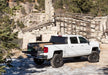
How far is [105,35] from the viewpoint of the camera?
24.6m

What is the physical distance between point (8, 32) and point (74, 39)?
6.58 m

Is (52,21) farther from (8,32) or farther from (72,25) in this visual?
(8,32)

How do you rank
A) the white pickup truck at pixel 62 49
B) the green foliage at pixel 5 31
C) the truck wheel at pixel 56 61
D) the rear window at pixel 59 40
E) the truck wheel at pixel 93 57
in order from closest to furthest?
the green foliage at pixel 5 31 < the white pickup truck at pixel 62 49 < the truck wheel at pixel 56 61 < the rear window at pixel 59 40 < the truck wheel at pixel 93 57

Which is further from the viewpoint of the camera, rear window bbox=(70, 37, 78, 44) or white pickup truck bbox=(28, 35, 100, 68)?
rear window bbox=(70, 37, 78, 44)

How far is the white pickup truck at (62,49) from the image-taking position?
9922 mm

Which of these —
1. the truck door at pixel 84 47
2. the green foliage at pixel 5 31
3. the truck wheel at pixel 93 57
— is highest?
the green foliage at pixel 5 31

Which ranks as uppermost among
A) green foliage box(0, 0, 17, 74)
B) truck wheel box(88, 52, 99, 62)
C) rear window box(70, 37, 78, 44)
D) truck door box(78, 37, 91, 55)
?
green foliage box(0, 0, 17, 74)

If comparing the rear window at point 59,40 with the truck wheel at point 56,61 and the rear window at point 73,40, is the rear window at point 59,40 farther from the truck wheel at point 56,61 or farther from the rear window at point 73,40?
the truck wheel at point 56,61

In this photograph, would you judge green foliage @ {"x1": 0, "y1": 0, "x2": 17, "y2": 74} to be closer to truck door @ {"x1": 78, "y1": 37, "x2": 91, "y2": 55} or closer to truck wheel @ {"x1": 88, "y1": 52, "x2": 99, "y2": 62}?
truck door @ {"x1": 78, "y1": 37, "x2": 91, "y2": 55}

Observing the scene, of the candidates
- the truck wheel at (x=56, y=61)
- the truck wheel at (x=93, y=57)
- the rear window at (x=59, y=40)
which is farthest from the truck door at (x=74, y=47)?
the truck wheel at (x=93, y=57)

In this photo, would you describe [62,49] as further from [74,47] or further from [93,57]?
[93,57]

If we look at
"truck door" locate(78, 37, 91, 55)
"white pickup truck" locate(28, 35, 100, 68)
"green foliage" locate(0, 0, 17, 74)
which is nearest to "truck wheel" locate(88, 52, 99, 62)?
"white pickup truck" locate(28, 35, 100, 68)

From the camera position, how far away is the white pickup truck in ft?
32.6

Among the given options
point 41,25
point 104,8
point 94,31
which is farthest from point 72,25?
point 104,8
